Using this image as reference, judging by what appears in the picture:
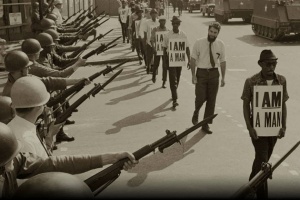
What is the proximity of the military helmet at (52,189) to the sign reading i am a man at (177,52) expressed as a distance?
10.2m

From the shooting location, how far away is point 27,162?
446 cm

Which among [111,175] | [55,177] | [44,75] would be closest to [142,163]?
[44,75]

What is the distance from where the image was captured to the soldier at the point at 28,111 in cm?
480

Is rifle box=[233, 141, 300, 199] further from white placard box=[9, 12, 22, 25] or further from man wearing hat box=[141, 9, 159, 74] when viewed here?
white placard box=[9, 12, 22, 25]

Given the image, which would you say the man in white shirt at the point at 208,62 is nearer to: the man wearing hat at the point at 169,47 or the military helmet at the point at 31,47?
the man wearing hat at the point at 169,47

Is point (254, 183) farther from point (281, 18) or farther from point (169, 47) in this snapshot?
point (281, 18)

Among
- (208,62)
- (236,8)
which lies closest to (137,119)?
(208,62)

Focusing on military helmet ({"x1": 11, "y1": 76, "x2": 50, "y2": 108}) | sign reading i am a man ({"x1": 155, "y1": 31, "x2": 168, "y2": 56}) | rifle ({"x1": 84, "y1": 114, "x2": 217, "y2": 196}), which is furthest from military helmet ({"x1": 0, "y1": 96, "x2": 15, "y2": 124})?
sign reading i am a man ({"x1": 155, "y1": 31, "x2": 168, "y2": 56})

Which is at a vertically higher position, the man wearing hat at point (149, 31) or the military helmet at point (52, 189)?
the military helmet at point (52, 189)

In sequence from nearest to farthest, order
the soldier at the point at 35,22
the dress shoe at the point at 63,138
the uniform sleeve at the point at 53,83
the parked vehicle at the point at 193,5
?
the uniform sleeve at the point at 53,83
the dress shoe at the point at 63,138
the soldier at the point at 35,22
the parked vehicle at the point at 193,5

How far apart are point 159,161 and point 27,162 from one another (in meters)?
4.71

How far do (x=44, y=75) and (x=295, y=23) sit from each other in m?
19.8

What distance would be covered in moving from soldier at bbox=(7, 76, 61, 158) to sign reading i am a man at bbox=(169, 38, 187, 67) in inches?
309

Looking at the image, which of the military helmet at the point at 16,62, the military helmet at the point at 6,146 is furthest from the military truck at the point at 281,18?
the military helmet at the point at 6,146
